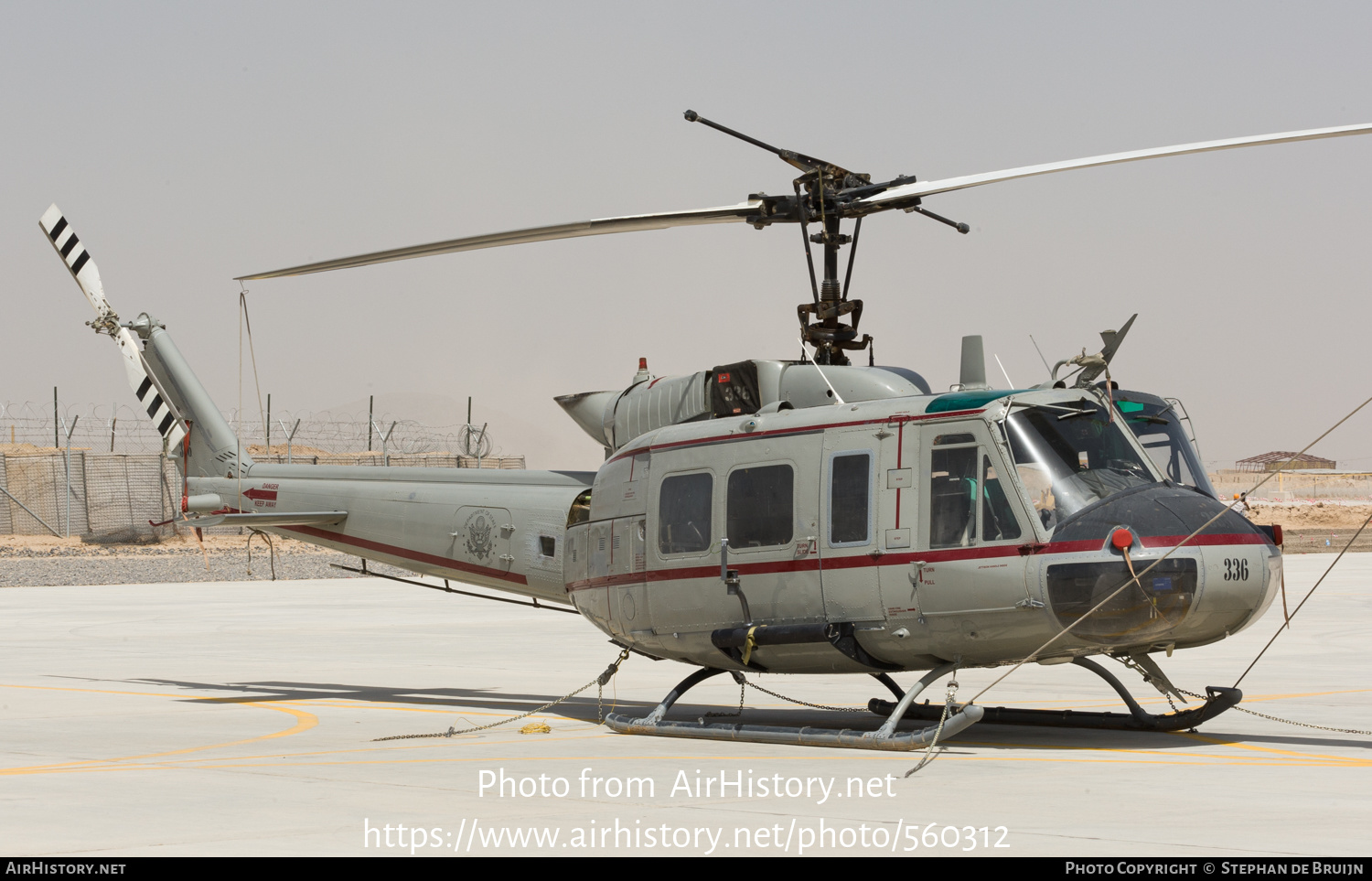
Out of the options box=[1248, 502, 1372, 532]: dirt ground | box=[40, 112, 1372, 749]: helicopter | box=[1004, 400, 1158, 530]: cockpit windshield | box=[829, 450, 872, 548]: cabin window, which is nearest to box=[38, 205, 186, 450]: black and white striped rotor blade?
box=[40, 112, 1372, 749]: helicopter

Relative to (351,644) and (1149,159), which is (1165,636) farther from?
(351,644)

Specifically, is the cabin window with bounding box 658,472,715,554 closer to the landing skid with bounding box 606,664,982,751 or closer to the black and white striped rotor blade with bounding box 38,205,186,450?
the landing skid with bounding box 606,664,982,751

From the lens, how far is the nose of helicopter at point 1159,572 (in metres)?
9.61

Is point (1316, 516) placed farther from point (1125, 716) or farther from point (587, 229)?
point (587, 229)

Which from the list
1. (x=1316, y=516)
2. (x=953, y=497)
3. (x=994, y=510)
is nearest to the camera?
(x=994, y=510)

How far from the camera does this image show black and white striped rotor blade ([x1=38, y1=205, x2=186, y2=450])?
17000mm

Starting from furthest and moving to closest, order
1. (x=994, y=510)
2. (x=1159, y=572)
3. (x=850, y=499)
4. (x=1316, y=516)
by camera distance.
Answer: (x=1316, y=516)
(x=850, y=499)
(x=994, y=510)
(x=1159, y=572)

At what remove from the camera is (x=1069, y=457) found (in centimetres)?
1027

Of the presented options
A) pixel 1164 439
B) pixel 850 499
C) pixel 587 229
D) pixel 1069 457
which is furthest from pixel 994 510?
pixel 587 229

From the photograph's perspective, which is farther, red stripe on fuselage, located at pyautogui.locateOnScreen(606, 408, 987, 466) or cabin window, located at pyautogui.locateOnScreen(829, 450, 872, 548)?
cabin window, located at pyautogui.locateOnScreen(829, 450, 872, 548)

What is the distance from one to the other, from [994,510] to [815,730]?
2212 mm

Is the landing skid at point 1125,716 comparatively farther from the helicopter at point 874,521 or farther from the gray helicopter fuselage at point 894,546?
the gray helicopter fuselage at point 894,546

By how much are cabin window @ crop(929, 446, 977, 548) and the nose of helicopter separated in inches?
26.6

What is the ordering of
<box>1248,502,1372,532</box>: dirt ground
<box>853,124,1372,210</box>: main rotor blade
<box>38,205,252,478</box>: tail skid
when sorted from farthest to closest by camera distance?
<box>1248,502,1372,532</box>: dirt ground < <box>38,205,252,478</box>: tail skid < <box>853,124,1372,210</box>: main rotor blade
